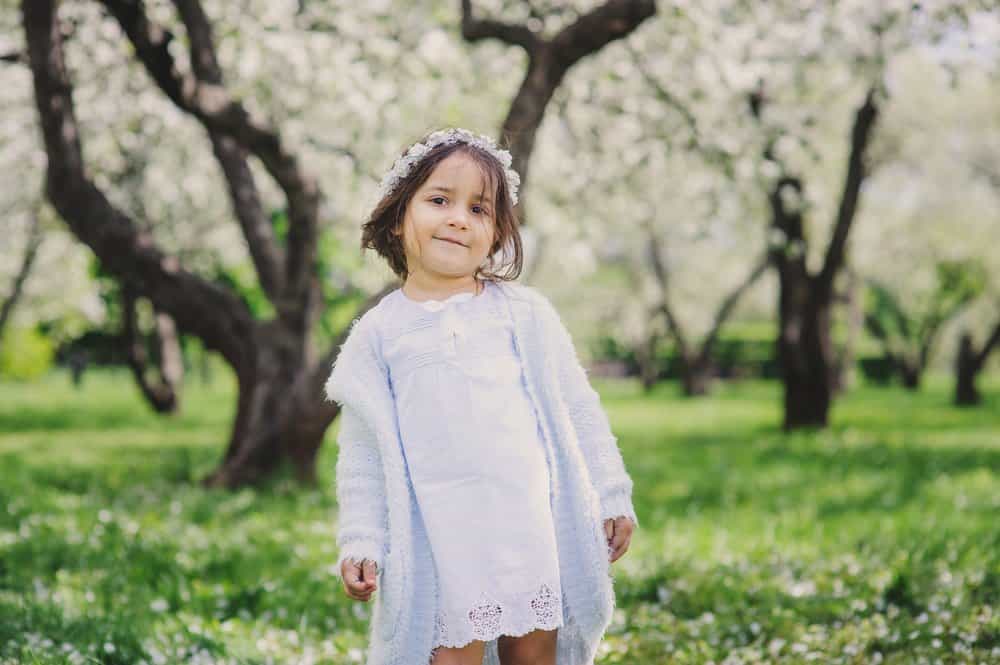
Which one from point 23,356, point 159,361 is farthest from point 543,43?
point 23,356

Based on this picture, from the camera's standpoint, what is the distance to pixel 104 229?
8.41 m

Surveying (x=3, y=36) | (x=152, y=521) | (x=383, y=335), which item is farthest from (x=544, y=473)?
(x=3, y=36)

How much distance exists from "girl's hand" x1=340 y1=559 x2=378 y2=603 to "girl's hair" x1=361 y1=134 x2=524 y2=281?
0.94m

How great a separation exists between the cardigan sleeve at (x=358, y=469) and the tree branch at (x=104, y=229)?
570 cm

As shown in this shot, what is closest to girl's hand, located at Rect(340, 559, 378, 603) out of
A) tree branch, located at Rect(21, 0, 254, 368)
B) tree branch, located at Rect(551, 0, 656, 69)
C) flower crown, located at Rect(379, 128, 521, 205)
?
flower crown, located at Rect(379, 128, 521, 205)

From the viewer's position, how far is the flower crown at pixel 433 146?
3064 millimetres

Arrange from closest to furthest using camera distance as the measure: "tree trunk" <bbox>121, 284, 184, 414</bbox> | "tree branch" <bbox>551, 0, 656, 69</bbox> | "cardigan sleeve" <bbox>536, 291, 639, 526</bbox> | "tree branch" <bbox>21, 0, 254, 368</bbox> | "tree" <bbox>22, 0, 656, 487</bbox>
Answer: "cardigan sleeve" <bbox>536, 291, 639, 526</bbox>, "tree branch" <bbox>551, 0, 656, 69</bbox>, "tree" <bbox>22, 0, 656, 487</bbox>, "tree branch" <bbox>21, 0, 254, 368</bbox>, "tree trunk" <bbox>121, 284, 184, 414</bbox>

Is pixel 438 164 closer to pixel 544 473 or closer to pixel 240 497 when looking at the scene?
pixel 544 473

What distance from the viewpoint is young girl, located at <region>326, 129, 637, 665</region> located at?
9.28 feet

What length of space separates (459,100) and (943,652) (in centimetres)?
761

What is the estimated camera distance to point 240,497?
26.6 feet

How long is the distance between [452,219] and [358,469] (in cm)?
78

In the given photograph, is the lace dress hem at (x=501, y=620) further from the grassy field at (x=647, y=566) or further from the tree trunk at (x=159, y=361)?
Answer: the tree trunk at (x=159, y=361)

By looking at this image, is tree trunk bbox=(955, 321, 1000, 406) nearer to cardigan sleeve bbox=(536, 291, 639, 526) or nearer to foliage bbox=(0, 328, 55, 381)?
cardigan sleeve bbox=(536, 291, 639, 526)
